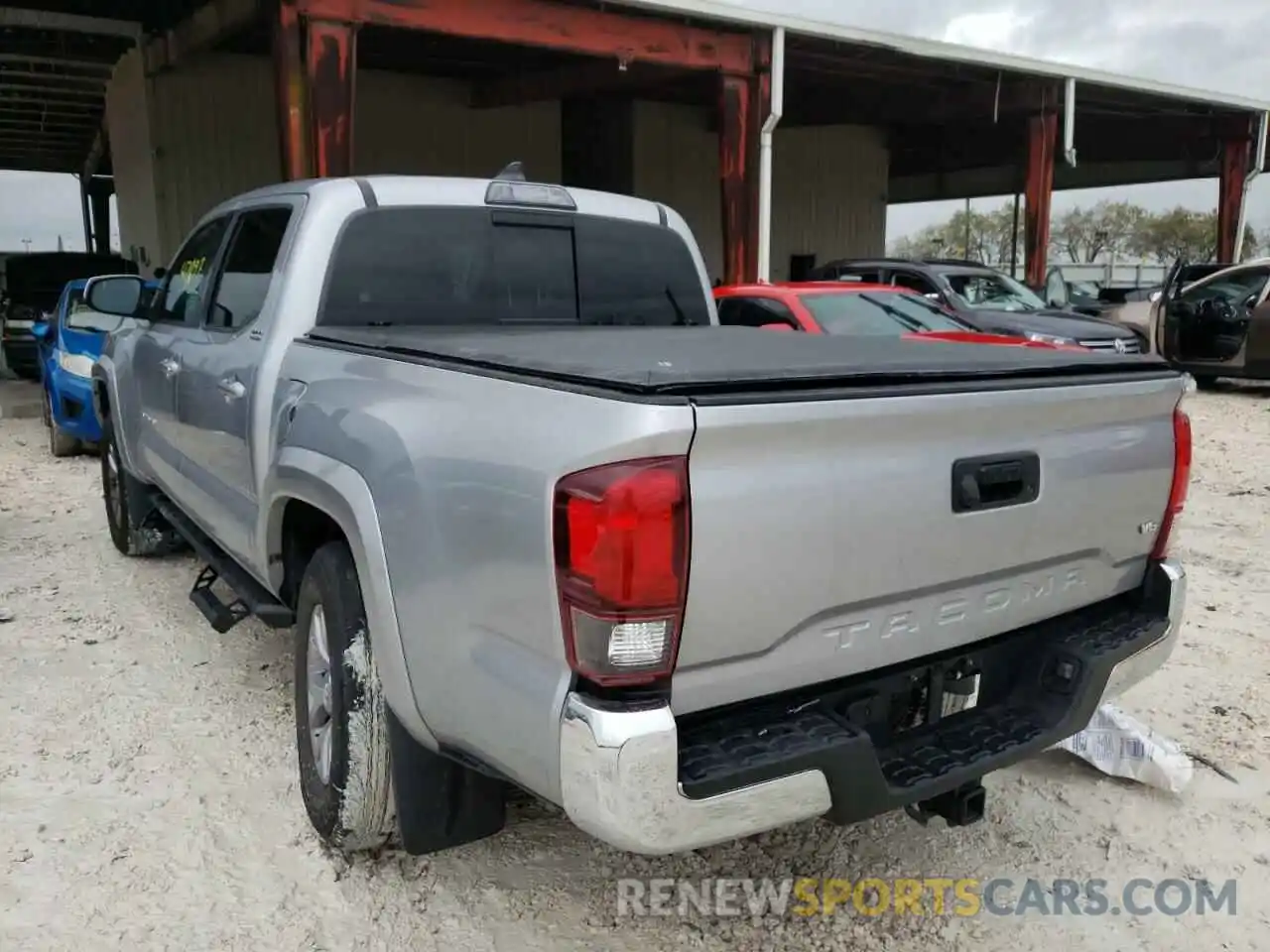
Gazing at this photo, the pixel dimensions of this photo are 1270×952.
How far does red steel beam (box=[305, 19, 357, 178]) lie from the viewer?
9867mm

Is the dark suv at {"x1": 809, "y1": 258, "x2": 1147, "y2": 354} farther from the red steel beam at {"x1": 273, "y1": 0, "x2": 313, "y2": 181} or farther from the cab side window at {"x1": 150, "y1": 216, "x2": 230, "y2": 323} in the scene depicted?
the cab side window at {"x1": 150, "y1": 216, "x2": 230, "y2": 323}

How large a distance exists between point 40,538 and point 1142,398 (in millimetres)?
6280

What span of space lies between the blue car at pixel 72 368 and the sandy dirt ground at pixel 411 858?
15.4 feet

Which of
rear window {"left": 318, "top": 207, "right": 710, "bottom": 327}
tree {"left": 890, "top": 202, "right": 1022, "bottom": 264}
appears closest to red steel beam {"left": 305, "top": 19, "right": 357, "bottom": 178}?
rear window {"left": 318, "top": 207, "right": 710, "bottom": 327}

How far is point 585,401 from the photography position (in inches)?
75.5

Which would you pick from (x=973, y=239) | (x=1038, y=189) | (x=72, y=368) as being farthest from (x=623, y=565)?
(x=973, y=239)

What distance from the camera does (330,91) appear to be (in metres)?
9.95

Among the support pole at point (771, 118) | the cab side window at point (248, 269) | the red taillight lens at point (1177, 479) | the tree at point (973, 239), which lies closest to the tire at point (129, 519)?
the cab side window at point (248, 269)

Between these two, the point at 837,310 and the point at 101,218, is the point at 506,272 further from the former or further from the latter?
the point at 101,218

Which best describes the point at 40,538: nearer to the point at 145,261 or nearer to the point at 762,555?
the point at 762,555


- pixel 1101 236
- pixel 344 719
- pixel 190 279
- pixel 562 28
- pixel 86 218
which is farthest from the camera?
pixel 1101 236

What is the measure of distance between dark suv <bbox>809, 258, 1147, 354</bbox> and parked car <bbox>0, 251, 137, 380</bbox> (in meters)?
9.97

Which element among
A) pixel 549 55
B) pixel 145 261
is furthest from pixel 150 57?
pixel 549 55

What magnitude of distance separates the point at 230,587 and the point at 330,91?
7.41 metres
